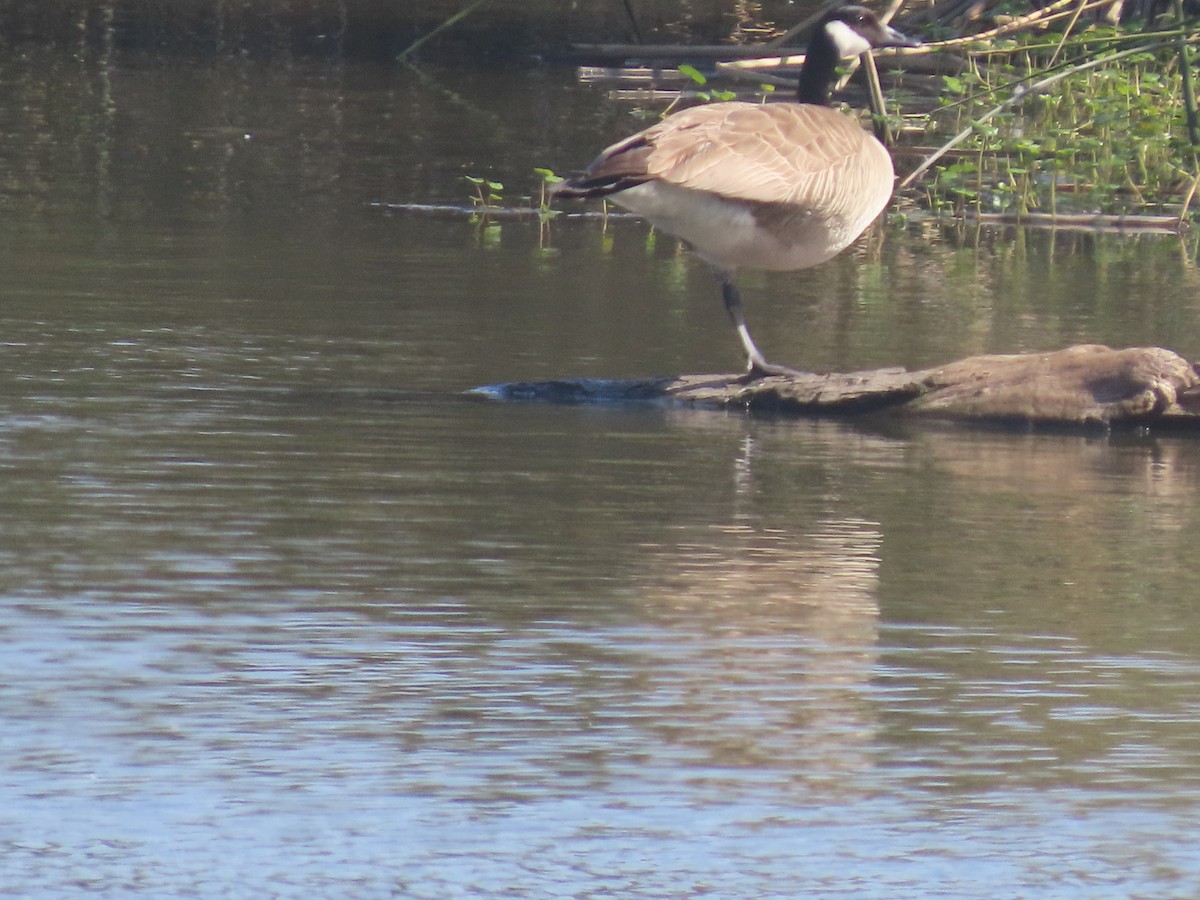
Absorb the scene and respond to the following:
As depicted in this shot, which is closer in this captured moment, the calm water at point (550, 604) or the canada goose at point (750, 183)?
the calm water at point (550, 604)

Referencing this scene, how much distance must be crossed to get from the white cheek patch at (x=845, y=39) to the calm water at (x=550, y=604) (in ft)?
3.66

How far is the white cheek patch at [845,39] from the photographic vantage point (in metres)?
9.60

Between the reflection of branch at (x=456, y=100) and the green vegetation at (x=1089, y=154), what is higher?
the reflection of branch at (x=456, y=100)

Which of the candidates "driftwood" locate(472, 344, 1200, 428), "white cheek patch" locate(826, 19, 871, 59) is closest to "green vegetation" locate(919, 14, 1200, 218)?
"white cheek patch" locate(826, 19, 871, 59)

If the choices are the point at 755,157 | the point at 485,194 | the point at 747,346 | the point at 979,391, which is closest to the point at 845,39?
the point at 755,157


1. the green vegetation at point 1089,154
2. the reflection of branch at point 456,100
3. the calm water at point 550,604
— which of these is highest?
the reflection of branch at point 456,100

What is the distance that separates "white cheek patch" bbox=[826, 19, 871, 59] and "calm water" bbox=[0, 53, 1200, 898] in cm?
112

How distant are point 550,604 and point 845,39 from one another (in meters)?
5.16

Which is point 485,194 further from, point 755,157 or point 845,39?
point 755,157

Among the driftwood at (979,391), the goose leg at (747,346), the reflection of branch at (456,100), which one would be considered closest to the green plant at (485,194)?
the reflection of branch at (456,100)

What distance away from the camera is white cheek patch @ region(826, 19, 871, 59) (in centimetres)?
960

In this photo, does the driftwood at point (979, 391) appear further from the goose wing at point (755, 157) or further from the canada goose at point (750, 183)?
the goose wing at point (755, 157)

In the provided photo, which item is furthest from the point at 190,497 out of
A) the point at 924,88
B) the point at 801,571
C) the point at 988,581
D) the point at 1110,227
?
the point at 924,88

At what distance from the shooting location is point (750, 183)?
26.2ft
